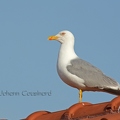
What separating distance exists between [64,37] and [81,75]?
122 centimetres

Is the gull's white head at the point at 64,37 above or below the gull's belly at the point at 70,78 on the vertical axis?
above

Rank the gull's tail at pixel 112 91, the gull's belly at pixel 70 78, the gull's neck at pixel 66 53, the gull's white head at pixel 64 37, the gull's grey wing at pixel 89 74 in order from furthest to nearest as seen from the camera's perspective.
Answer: the gull's white head at pixel 64 37, the gull's neck at pixel 66 53, the gull's belly at pixel 70 78, the gull's grey wing at pixel 89 74, the gull's tail at pixel 112 91

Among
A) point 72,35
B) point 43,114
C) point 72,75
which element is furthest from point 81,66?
point 43,114

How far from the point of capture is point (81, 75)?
979 centimetres

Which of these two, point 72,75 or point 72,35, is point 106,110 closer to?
point 72,75

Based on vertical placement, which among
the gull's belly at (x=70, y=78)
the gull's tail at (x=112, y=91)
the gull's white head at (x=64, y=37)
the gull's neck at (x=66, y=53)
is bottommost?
the gull's tail at (x=112, y=91)

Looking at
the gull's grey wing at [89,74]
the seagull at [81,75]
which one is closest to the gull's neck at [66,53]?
the seagull at [81,75]

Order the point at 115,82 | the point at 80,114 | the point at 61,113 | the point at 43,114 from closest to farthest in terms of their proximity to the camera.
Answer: the point at 80,114, the point at 61,113, the point at 43,114, the point at 115,82

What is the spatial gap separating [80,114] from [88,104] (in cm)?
73

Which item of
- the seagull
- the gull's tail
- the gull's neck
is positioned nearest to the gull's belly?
the seagull

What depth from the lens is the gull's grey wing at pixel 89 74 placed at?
375 inches

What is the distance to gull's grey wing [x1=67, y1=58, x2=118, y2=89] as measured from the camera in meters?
9.52

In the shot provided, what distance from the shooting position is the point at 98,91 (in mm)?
9828

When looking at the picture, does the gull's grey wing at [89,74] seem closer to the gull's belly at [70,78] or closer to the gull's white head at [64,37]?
the gull's belly at [70,78]
